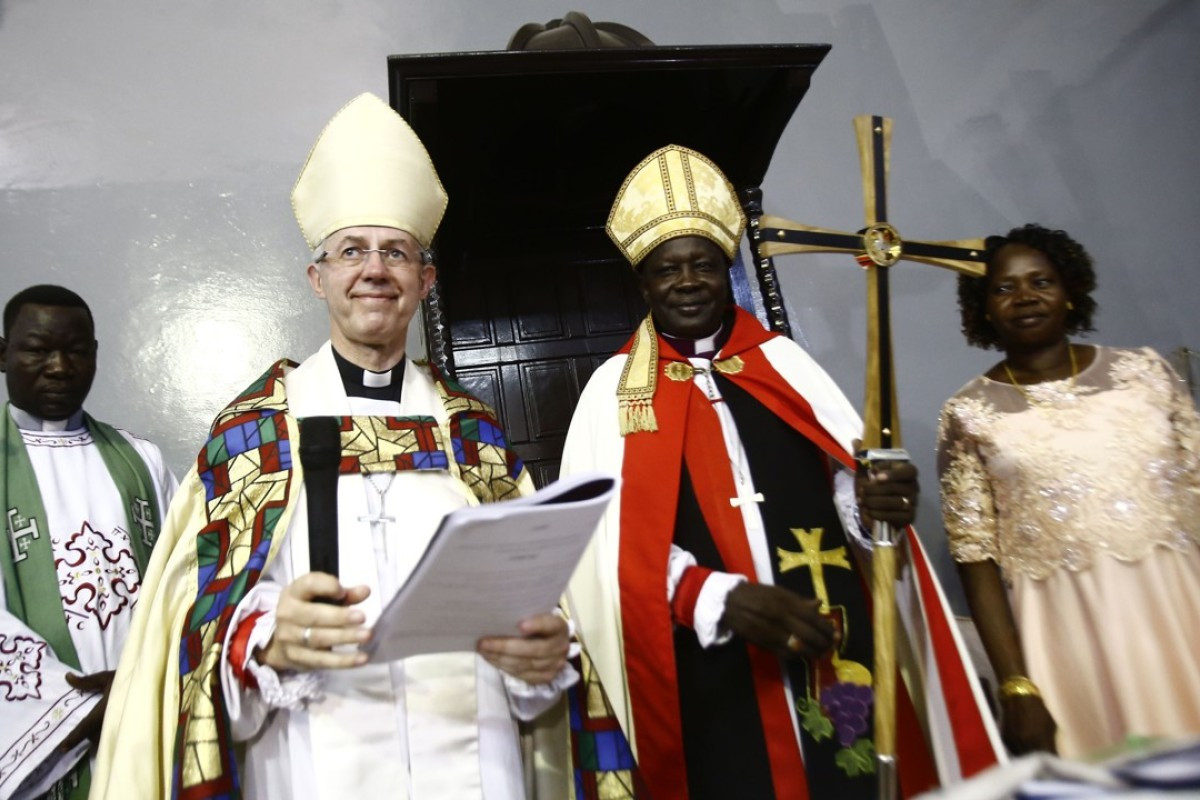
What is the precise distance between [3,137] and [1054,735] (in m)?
5.30

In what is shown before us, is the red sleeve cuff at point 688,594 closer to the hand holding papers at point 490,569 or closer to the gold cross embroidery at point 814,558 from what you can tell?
the gold cross embroidery at point 814,558

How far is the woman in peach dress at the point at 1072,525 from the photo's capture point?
2.66m

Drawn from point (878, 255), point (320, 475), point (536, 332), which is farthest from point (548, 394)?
point (320, 475)

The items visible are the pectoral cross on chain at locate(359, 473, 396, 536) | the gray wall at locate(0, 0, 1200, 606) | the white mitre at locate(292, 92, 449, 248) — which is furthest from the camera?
the gray wall at locate(0, 0, 1200, 606)

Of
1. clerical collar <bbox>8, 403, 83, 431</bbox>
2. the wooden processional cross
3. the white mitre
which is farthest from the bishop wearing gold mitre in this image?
clerical collar <bbox>8, 403, 83, 431</bbox>

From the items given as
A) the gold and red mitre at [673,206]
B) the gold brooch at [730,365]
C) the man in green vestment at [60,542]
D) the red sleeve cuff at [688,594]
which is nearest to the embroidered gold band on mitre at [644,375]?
the gold brooch at [730,365]

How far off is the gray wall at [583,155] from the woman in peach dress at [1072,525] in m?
2.06

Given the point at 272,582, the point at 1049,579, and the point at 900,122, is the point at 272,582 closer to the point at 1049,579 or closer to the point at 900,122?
the point at 1049,579

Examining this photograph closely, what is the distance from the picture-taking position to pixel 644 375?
9.06 ft

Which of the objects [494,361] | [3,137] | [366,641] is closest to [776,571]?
[366,641]

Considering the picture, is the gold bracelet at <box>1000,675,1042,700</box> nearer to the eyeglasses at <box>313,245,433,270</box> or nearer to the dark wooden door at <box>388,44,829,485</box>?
the dark wooden door at <box>388,44,829,485</box>

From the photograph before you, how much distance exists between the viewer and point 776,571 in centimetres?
256

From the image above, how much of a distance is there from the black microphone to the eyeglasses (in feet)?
2.97

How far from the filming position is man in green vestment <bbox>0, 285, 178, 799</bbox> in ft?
8.46
